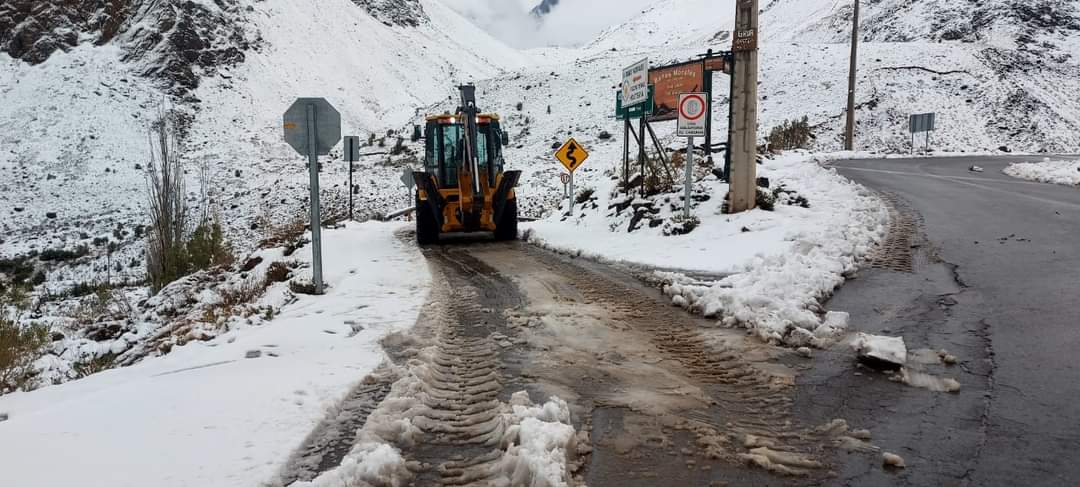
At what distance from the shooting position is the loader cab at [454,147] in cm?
1358

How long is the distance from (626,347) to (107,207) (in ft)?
113

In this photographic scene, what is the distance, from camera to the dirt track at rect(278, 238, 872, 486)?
3.00m

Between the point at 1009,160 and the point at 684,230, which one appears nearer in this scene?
the point at 684,230

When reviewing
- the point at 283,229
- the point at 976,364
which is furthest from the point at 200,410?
the point at 283,229

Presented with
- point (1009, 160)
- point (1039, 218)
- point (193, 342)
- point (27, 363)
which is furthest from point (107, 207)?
point (1009, 160)

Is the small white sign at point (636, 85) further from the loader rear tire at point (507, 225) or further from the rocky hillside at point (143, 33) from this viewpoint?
the rocky hillside at point (143, 33)

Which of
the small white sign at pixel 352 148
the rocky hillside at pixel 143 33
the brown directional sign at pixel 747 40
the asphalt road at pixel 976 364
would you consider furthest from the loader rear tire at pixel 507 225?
the rocky hillside at pixel 143 33

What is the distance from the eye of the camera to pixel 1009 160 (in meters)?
23.1

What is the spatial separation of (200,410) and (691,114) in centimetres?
856

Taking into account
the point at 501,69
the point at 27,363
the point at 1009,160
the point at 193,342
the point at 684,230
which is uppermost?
the point at 501,69

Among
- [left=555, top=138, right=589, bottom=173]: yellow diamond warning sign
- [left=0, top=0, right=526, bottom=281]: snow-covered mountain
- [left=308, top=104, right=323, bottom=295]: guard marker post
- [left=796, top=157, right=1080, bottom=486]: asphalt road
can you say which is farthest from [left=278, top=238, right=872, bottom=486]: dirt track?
[left=0, top=0, right=526, bottom=281]: snow-covered mountain

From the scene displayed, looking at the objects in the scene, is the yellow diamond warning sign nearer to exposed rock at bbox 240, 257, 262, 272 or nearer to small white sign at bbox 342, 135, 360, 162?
exposed rock at bbox 240, 257, 262, 272

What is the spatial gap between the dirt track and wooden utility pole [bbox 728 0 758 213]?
468 cm

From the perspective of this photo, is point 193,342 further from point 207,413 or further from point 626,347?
point 626,347
